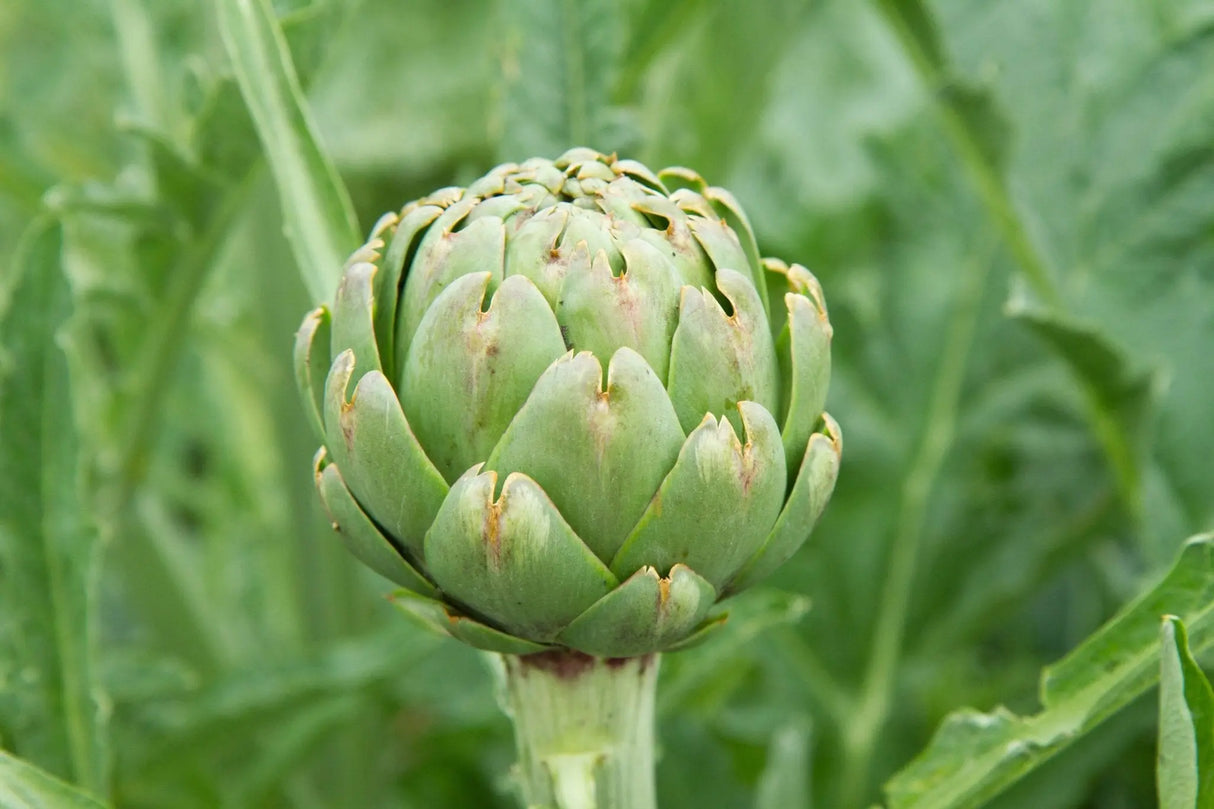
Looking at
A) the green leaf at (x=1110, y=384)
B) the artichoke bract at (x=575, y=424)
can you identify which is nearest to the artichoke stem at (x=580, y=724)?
the artichoke bract at (x=575, y=424)

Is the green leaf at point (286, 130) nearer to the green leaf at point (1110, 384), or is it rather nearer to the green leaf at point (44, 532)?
the green leaf at point (44, 532)

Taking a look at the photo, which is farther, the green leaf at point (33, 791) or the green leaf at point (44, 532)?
the green leaf at point (44, 532)

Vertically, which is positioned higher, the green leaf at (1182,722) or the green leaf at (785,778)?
the green leaf at (785,778)

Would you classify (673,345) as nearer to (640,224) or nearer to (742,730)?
(640,224)

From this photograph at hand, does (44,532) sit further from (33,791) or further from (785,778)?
(785,778)

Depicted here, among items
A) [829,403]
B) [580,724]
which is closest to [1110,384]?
[829,403]

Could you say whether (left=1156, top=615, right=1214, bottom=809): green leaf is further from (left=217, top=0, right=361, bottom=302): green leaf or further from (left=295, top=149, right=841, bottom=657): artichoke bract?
(left=217, top=0, right=361, bottom=302): green leaf

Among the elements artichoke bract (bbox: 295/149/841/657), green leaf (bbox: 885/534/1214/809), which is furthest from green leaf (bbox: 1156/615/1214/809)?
artichoke bract (bbox: 295/149/841/657)

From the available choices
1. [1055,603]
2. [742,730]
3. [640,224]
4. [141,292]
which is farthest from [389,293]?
[1055,603]
